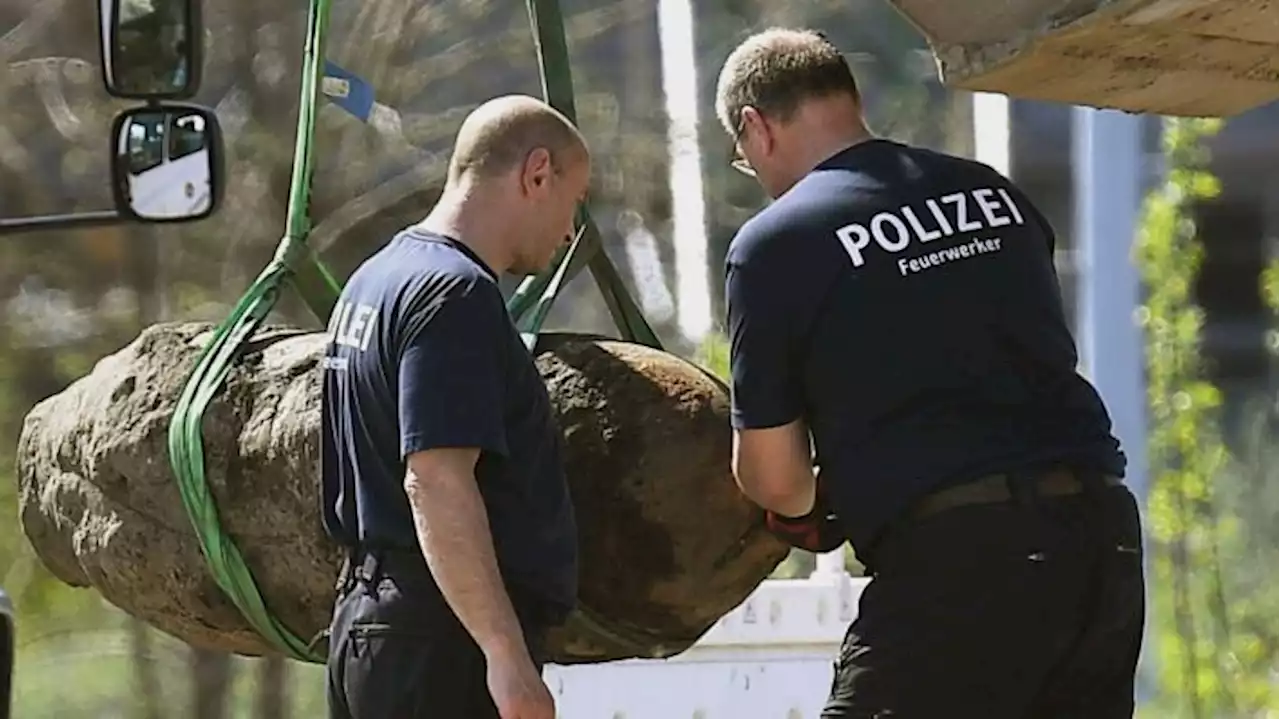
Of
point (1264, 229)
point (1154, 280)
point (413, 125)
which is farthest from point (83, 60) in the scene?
point (1264, 229)

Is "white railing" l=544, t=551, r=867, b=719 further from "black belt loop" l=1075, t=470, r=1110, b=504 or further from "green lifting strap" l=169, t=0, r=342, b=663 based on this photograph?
"black belt loop" l=1075, t=470, r=1110, b=504

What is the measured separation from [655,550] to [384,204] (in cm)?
427

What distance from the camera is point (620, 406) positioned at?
333cm

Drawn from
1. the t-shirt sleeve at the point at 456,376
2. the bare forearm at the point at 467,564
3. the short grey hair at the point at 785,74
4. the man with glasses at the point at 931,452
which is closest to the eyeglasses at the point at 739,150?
the short grey hair at the point at 785,74

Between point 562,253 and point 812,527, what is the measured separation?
2.50ft

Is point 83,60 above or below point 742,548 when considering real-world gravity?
above

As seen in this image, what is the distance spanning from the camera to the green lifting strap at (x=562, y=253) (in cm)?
375

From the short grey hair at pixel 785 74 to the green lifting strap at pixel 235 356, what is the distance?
0.72m

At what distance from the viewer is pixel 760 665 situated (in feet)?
17.2

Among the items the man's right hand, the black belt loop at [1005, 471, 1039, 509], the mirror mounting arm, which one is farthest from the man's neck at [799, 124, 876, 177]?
the mirror mounting arm

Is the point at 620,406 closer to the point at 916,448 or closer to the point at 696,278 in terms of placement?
the point at 916,448

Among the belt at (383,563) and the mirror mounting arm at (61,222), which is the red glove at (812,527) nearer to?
the belt at (383,563)

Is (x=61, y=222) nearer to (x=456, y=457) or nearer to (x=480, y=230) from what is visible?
(x=480, y=230)

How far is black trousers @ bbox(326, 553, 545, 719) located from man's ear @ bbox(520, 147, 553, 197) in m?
0.59
